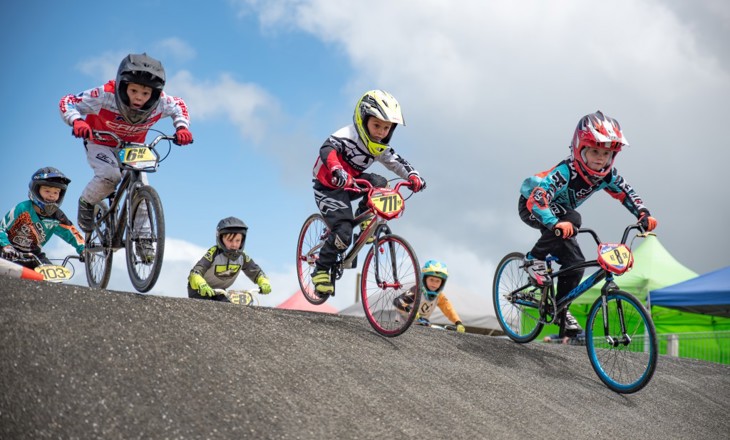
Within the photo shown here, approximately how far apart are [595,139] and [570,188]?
0.63m

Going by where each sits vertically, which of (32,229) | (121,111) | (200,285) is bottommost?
(200,285)

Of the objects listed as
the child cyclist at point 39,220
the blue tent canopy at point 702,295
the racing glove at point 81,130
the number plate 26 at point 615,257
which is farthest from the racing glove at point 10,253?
the blue tent canopy at point 702,295

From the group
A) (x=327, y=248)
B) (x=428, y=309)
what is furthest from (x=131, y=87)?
(x=428, y=309)

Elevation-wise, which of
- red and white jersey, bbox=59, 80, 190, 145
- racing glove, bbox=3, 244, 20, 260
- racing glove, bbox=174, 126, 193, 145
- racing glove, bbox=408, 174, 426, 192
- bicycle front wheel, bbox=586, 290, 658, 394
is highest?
red and white jersey, bbox=59, 80, 190, 145

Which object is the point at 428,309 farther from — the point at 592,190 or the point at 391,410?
the point at 391,410

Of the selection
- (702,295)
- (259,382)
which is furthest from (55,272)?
(702,295)

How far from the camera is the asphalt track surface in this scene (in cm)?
397

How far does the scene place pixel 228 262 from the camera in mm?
8695

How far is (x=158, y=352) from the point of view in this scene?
466 cm

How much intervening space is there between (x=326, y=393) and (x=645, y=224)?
428cm

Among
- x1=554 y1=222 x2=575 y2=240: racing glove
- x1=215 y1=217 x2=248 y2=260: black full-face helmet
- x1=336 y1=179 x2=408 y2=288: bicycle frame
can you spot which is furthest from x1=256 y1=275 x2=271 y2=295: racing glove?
x1=554 y1=222 x2=575 y2=240: racing glove

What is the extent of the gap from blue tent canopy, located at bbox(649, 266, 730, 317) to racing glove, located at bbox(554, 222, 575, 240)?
25.6 ft

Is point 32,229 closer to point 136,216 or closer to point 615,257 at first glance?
point 136,216

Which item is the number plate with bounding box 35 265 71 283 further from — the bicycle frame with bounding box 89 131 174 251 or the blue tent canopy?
the blue tent canopy
